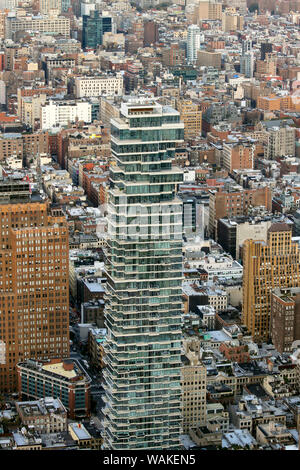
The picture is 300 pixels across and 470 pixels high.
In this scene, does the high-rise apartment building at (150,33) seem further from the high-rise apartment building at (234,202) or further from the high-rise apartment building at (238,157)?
the high-rise apartment building at (234,202)

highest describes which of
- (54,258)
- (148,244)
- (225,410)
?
(148,244)

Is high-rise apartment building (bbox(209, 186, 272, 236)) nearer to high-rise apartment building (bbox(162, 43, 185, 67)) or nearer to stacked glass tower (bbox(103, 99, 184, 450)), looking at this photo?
stacked glass tower (bbox(103, 99, 184, 450))

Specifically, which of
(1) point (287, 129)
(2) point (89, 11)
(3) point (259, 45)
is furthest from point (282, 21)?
(1) point (287, 129)

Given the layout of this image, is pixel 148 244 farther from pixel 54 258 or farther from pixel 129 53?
pixel 129 53

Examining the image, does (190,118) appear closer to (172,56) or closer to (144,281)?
(172,56)

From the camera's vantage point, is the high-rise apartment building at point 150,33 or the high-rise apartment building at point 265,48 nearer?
the high-rise apartment building at point 265,48

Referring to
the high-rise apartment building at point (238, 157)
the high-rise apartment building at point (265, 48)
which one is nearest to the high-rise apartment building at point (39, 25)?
the high-rise apartment building at point (265, 48)
